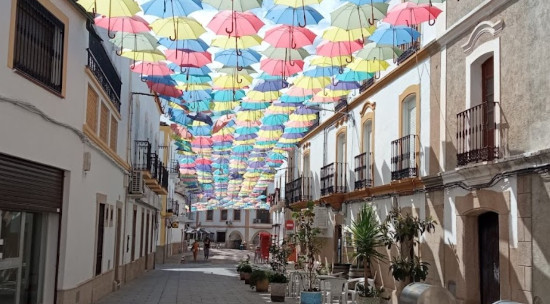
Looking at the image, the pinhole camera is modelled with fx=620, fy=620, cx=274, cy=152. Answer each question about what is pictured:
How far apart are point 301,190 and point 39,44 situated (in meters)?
20.9

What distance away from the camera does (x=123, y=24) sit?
12.8 meters

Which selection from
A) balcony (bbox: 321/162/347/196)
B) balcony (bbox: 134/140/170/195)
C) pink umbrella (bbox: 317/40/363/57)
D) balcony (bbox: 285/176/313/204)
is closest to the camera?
pink umbrella (bbox: 317/40/363/57)

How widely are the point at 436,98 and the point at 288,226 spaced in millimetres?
20602

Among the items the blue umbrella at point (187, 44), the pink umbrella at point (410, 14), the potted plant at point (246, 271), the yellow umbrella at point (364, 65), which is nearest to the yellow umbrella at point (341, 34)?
the pink umbrella at point (410, 14)

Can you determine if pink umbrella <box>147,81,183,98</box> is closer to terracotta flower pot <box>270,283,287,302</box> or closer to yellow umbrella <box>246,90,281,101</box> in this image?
yellow umbrella <box>246,90,281,101</box>

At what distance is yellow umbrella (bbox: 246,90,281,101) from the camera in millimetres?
18763

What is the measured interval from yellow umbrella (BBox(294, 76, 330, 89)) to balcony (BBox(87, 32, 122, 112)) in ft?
16.9

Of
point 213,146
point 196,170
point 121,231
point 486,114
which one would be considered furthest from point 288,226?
point 486,114

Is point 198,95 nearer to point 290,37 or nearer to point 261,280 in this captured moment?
point 261,280

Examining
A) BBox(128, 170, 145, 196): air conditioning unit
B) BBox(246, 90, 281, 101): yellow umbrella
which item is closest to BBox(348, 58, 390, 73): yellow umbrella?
BBox(246, 90, 281, 101): yellow umbrella

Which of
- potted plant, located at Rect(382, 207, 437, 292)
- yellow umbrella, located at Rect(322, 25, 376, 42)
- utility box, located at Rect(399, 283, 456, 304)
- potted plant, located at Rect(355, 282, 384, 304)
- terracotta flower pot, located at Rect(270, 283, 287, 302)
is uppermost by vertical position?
yellow umbrella, located at Rect(322, 25, 376, 42)

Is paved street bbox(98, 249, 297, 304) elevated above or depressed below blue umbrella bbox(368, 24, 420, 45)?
below

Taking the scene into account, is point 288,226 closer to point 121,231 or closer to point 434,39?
point 121,231

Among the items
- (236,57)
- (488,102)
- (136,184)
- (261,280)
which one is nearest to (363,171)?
(261,280)
